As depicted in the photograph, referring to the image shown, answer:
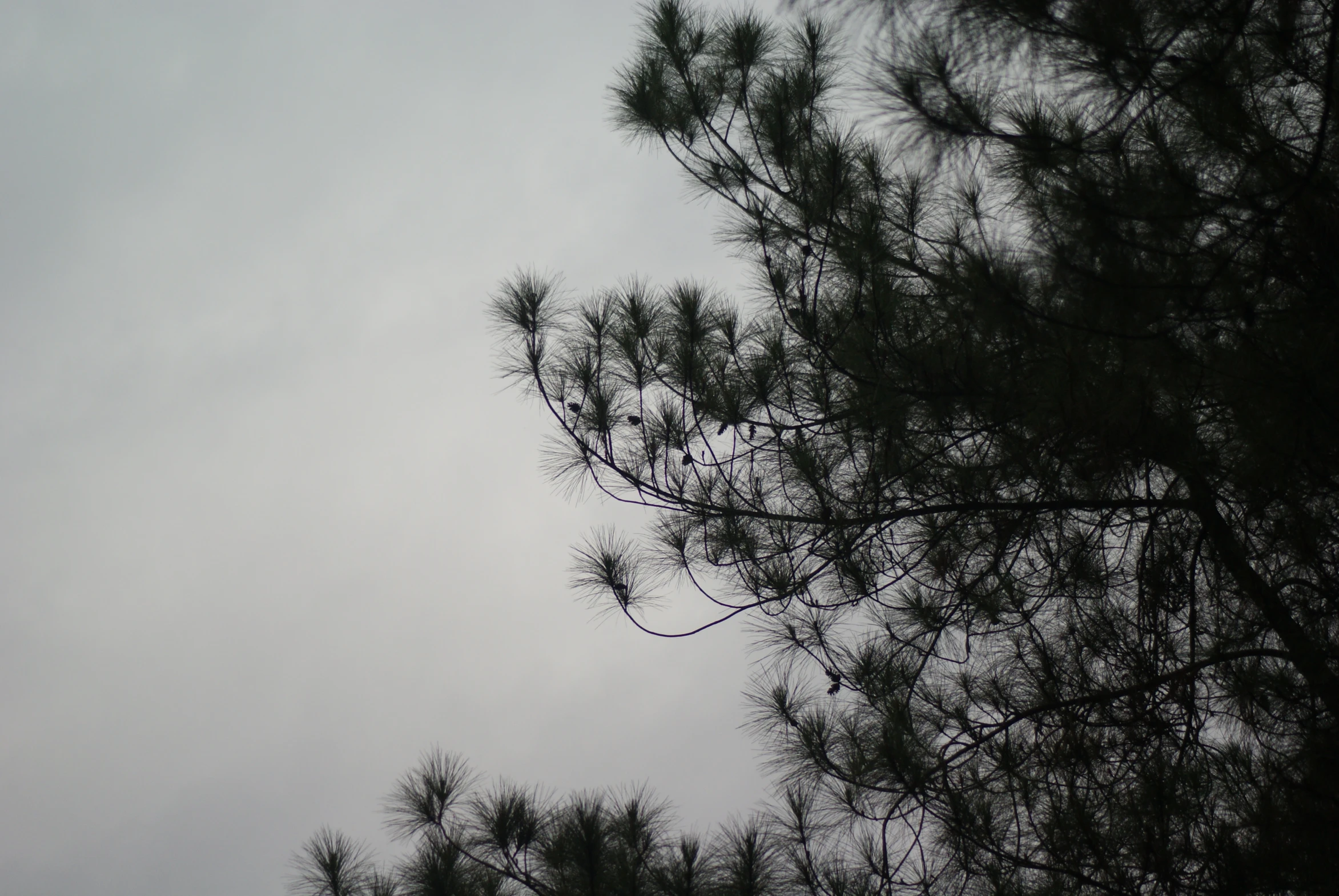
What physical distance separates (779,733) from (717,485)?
0.75 meters

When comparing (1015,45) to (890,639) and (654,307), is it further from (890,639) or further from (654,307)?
(890,639)

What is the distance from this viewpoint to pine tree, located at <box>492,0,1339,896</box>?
1.78 meters

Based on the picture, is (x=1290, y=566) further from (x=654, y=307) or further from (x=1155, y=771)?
(x=654, y=307)

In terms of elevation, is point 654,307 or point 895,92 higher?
point 654,307

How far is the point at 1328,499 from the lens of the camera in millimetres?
1998

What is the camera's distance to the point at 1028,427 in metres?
2.28

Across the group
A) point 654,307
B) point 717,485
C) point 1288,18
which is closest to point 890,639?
point 717,485

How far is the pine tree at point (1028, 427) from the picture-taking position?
→ 5.82 ft

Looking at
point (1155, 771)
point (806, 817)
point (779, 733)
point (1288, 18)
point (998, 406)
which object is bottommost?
point (1155, 771)

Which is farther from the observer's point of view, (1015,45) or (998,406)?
(998,406)

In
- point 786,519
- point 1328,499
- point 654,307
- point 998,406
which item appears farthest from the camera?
point 654,307

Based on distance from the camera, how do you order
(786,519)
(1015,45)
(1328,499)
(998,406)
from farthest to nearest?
(786,519) → (998,406) → (1328,499) → (1015,45)

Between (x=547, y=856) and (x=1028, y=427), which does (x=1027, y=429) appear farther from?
(x=547, y=856)

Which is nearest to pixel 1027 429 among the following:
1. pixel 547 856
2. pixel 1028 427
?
pixel 1028 427
